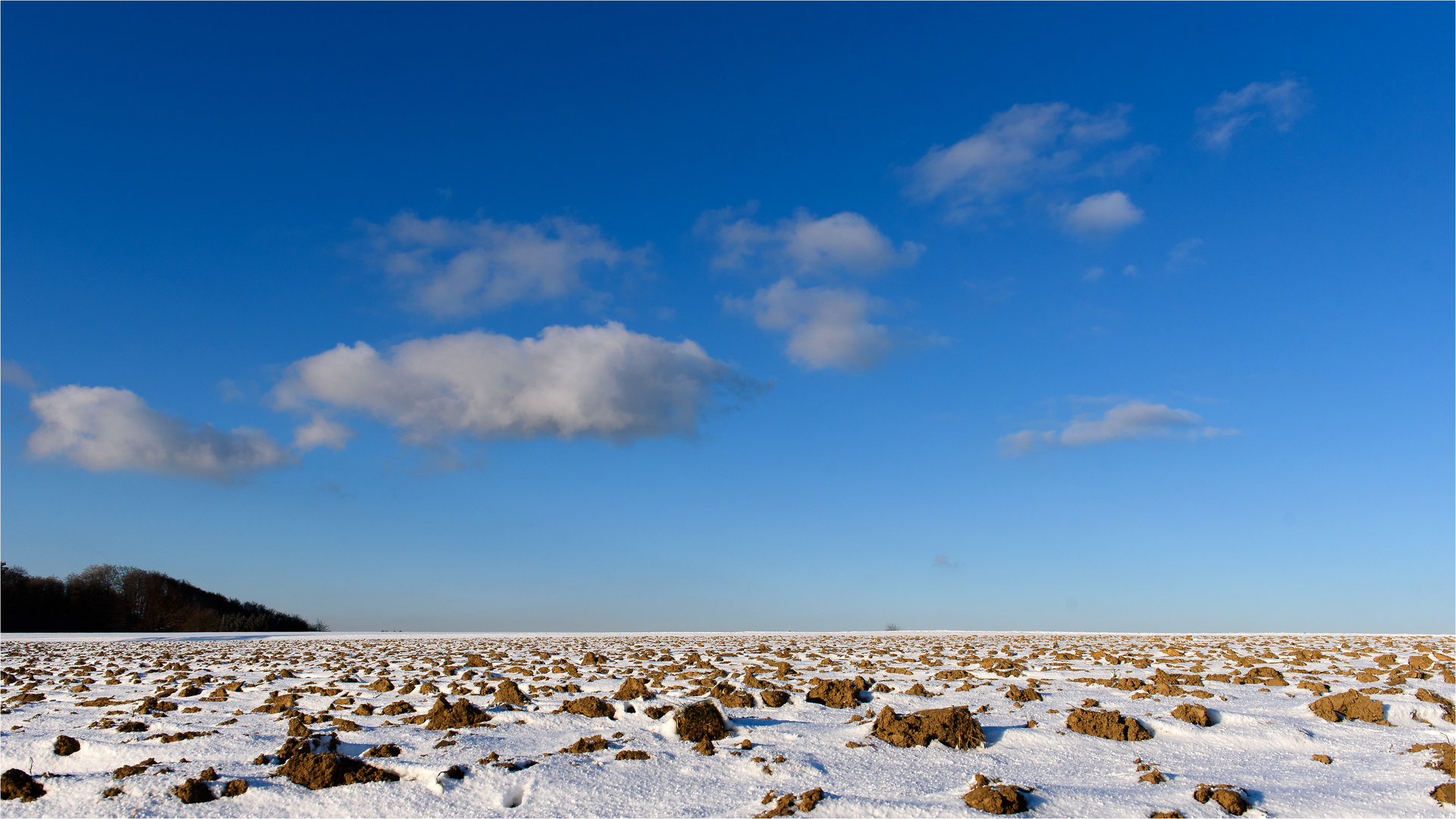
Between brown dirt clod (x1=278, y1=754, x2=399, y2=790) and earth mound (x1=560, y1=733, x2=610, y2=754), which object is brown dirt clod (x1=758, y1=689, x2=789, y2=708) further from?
brown dirt clod (x1=278, y1=754, x2=399, y2=790)

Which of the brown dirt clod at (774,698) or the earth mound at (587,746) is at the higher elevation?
the brown dirt clod at (774,698)

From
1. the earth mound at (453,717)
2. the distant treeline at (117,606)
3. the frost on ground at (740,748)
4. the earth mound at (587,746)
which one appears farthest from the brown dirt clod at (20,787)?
the distant treeline at (117,606)

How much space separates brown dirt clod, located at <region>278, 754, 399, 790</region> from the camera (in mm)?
6193

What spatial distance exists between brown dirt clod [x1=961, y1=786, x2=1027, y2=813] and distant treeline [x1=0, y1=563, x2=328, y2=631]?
252 ft

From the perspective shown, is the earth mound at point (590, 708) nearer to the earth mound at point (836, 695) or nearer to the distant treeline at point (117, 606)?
the earth mound at point (836, 695)

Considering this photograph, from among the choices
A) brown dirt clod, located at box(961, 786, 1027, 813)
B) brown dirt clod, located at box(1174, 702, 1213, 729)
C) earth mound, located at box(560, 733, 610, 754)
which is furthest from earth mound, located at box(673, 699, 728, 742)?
brown dirt clod, located at box(1174, 702, 1213, 729)

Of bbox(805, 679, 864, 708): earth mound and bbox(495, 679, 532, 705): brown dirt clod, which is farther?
bbox(495, 679, 532, 705): brown dirt clod

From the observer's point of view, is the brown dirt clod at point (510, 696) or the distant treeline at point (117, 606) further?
the distant treeline at point (117, 606)

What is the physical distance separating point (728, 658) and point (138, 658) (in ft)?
51.8

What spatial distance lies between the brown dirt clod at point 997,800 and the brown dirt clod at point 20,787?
735cm

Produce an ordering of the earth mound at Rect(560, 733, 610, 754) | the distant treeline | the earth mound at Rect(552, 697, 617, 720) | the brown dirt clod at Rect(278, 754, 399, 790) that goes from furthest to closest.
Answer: the distant treeline → the earth mound at Rect(552, 697, 617, 720) → the earth mound at Rect(560, 733, 610, 754) → the brown dirt clod at Rect(278, 754, 399, 790)

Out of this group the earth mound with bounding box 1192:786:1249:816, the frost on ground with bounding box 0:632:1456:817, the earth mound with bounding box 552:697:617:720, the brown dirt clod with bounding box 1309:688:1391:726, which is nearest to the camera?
the earth mound with bounding box 1192:786:1249:816

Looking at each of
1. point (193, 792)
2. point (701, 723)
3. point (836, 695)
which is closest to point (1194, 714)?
point (836, 695)

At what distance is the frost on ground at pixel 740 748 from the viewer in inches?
231
